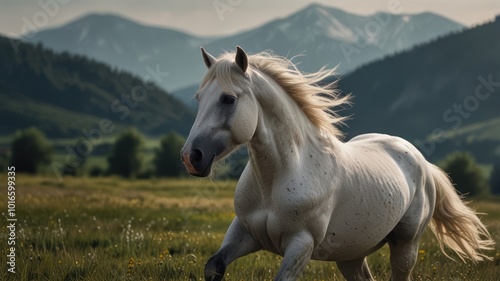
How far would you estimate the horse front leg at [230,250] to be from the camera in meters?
5.80

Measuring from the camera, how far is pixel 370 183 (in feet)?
21.7

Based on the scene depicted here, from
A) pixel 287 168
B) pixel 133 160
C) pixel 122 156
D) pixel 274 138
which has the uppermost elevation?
pixel 274 138

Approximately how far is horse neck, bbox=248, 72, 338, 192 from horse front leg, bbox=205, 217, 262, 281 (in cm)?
52

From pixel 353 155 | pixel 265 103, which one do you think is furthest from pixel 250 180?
pixel 353 155

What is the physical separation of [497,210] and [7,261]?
24.5 metres

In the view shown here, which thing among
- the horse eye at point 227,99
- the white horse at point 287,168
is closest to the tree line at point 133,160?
the white horse at point 287,168

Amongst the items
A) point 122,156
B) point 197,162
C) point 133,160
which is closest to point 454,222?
point 197,162

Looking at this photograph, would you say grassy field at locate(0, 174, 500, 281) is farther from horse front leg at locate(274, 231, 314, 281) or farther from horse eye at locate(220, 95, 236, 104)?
horse front leg at locate(274, 231, 314, 281)

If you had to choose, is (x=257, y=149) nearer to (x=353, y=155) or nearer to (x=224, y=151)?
(x=224, y=151)

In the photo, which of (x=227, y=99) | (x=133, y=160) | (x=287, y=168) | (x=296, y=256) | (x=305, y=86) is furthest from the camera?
(x=133, y=160)

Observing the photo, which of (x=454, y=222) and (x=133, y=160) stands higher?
(x=454, y=222)

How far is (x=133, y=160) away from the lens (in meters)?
89.2

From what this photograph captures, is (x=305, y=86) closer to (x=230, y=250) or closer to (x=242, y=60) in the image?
(x=242, y=60)

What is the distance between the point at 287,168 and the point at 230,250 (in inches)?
34.9
